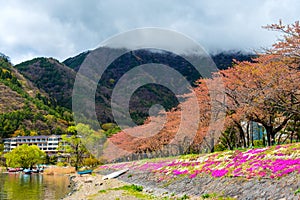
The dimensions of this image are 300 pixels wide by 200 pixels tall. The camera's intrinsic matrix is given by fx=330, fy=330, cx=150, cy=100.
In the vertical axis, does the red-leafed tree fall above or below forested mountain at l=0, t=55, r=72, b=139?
below

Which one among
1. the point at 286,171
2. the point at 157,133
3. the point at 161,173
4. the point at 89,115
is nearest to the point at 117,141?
the point at 157,133

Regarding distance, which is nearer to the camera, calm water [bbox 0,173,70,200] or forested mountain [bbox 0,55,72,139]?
calm water [bbox 0,173,70,200]

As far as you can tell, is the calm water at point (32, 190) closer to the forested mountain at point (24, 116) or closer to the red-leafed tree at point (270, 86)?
the red-leafed tree at point (270, 86)

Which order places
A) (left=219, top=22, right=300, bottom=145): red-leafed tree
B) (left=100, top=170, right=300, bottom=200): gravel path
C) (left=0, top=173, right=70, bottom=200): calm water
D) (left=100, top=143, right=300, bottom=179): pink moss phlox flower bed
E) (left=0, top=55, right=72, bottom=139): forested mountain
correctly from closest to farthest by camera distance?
(left=100, top=170, right=300, bottom=200): gravel path
(left=100, top=143, right=300, bottom=179): pink moss phlox flower bed
(left=219, top=22, right=300, bottom=145): red-leafed tree
(left=0, top=173, right=70, bottom=200): calm water
(left=0, top=55, right=72, bottom=139): forested mountain

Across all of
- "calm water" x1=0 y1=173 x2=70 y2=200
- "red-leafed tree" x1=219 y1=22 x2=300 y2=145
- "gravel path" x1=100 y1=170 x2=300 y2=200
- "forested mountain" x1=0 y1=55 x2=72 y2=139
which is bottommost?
"calm water" x1=0 y1=173 x2=70 y2=200

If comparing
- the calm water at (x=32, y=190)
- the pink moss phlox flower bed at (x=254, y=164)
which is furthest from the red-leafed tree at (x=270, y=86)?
the calm water at (x=32, y=190)

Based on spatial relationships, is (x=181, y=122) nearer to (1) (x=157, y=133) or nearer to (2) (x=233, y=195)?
(1) (x=157, y=133)

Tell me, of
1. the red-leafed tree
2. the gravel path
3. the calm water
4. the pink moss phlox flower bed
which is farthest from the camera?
the calm water

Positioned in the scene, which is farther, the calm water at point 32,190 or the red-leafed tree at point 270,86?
the calm water at point 32,190

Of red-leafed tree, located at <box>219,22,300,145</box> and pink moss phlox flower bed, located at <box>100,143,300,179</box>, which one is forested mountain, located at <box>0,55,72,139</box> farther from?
pink moss phlox flower bed, located at <box>100,143,300,179</box>

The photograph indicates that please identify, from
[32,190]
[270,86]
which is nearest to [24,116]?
[32,190]

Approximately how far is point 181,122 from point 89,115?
14053 centimetres

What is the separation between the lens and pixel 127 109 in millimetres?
189125

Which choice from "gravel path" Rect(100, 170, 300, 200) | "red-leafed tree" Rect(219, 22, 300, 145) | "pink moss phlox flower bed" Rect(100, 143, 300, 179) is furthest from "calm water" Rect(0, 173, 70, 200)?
"red-leafed tree" Rect(219, 22, 300, 145)
